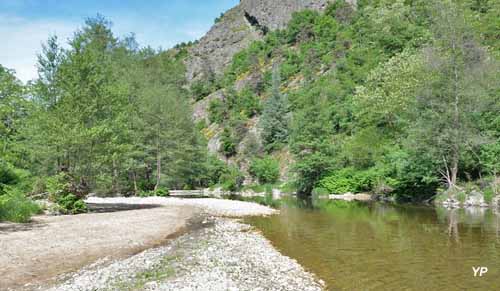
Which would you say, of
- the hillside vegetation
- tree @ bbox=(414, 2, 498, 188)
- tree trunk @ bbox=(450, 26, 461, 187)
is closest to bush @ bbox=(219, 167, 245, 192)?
the hillside vegetation

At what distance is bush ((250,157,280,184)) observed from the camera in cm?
6775

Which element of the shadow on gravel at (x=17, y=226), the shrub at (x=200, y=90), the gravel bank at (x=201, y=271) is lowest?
the gravel bank at (x=201, y=271)

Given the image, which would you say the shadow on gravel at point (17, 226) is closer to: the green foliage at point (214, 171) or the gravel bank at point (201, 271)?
the gravel bank at point (201, 271)

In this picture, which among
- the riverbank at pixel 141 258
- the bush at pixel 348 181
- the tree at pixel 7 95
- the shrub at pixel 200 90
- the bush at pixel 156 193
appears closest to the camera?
the riverbank at pixel 141 258

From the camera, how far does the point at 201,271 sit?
10875mm

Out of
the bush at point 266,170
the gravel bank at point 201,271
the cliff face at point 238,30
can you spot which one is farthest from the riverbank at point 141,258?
the cliff face at point 238,30

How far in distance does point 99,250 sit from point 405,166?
96.1 feet

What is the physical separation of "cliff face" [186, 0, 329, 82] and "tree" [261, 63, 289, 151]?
50488 mm

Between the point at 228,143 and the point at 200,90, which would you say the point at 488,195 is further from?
the point at 200,90

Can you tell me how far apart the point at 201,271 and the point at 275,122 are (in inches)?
2737

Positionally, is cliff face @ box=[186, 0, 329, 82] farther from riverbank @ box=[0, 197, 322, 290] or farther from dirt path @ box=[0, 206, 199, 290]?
riverbank @ box=[0, 197, 322, 290]

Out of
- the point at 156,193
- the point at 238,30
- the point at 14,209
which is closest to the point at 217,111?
the point at 156,193

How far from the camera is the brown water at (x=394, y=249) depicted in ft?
34.2

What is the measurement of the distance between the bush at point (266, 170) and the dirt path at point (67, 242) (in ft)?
147
